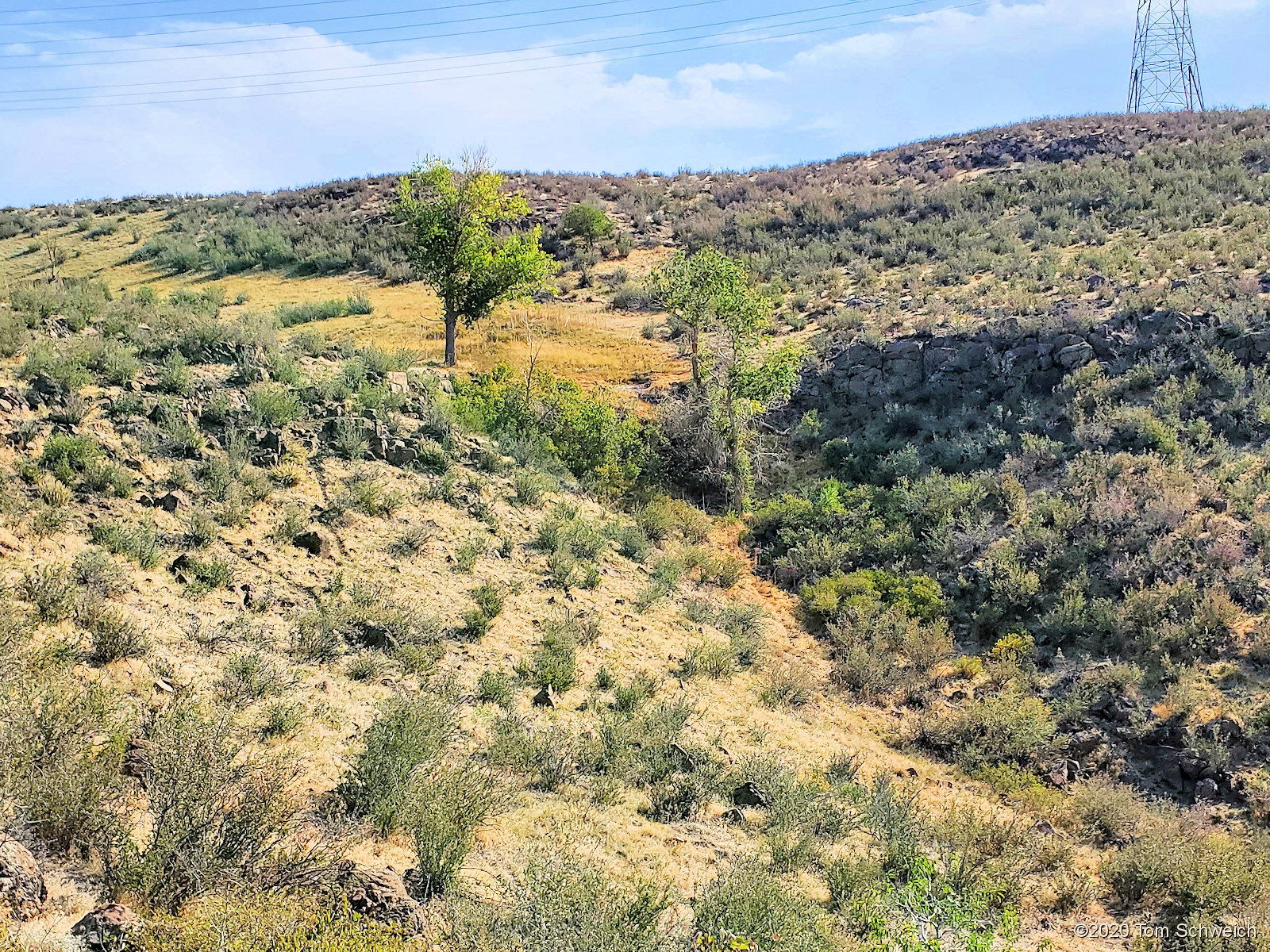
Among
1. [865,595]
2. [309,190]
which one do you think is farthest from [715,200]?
[865,595]

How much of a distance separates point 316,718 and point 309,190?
1681 inches

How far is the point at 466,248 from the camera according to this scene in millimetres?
20828

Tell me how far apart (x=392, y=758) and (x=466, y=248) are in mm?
16799

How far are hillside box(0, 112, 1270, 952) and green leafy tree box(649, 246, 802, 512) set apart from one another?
76 cm

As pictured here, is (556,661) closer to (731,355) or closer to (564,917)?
(564,917)

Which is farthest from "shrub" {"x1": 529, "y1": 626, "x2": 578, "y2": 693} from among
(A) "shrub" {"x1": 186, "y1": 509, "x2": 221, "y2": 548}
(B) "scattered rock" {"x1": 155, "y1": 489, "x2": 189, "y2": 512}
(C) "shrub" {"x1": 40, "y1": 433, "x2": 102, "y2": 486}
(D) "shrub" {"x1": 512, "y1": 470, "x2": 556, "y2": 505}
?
(C) "shrub" {"x1": 40, "y1": 433, "x2": 102, "y2": 486}

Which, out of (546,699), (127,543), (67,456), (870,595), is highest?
(67,456)

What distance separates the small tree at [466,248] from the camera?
20875mm

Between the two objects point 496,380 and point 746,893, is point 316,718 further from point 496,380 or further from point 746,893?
point 496,380

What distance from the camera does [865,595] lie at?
1455 cm

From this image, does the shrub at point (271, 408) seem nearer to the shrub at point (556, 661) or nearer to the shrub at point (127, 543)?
the shrub at point (127, 543)

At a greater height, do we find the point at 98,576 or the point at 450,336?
the point at 450,336

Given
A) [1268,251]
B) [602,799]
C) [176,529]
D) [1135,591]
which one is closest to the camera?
[602,799]

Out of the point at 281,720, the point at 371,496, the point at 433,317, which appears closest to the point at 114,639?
the point at 281,720
